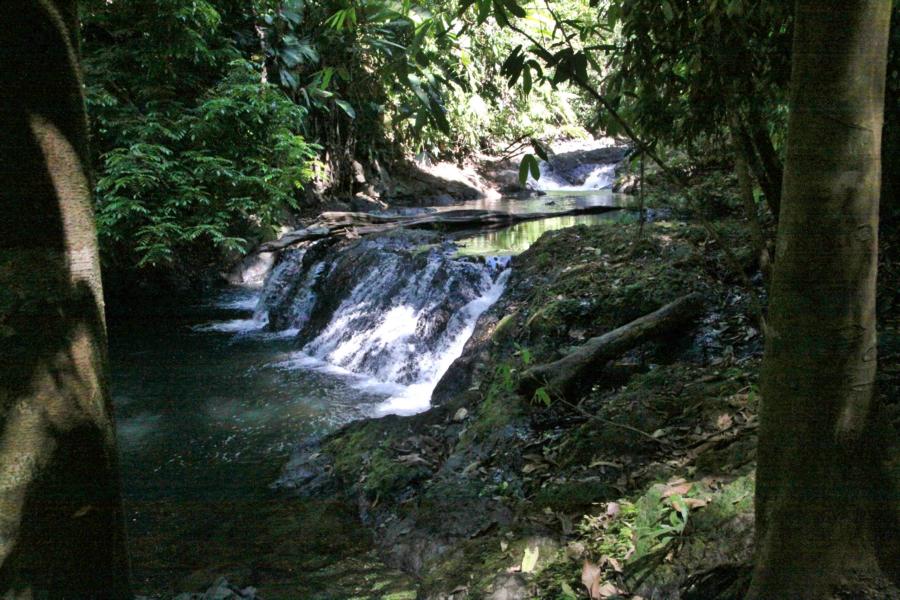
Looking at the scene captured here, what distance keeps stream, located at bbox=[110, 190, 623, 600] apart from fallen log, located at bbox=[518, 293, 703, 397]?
162 centimetres

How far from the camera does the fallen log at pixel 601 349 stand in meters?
4.62

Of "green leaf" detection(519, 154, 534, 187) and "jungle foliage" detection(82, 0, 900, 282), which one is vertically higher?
"jungle foliage" detection(82, 0, 900, 282)

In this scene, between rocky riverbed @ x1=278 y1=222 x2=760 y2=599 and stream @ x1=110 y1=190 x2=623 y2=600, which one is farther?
stream @ x1=110 y1=190 x2=623 y2=600

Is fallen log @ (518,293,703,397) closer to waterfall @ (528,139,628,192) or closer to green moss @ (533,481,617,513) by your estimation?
green moss @ (533,481,617,513)

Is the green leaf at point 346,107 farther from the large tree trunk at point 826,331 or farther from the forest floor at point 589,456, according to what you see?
the large tree trunk at point 826,331

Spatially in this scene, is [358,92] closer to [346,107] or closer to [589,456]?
[589,456]

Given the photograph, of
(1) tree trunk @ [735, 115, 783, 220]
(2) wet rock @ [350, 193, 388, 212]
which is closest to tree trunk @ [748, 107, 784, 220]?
(1) tree trunk @ [735, 115, 783, 220]

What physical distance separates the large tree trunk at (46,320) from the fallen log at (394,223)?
10.8 m

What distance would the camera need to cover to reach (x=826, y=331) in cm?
162

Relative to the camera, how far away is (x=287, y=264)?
13016mm

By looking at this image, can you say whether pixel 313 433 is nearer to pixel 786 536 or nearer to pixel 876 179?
pixel 786 536

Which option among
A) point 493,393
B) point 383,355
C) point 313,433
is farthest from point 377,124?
point 493,393

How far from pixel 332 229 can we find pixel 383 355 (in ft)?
16.6

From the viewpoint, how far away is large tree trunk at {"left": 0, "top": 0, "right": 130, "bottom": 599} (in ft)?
6.33
